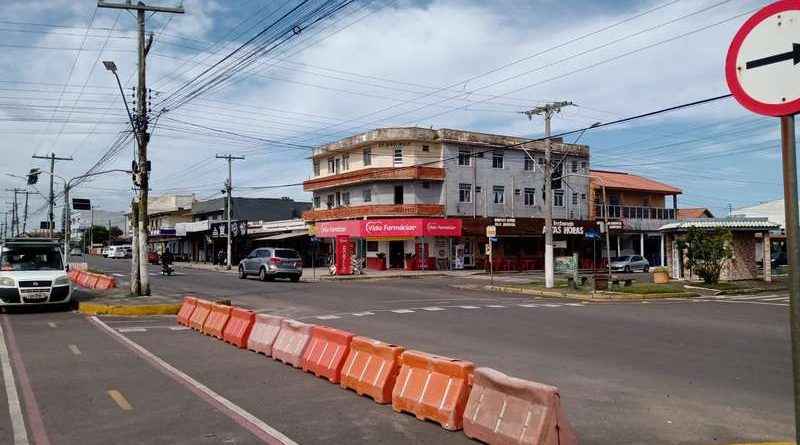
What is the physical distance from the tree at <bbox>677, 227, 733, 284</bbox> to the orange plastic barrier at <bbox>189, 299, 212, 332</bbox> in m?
23.9

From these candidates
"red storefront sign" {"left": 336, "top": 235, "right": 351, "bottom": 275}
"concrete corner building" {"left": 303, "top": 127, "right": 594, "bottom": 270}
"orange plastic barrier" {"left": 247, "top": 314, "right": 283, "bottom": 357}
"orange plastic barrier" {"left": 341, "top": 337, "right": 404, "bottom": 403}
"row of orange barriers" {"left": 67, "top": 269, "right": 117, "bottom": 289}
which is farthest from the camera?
"concrete corner building" {"left": 303, "top": 127, "right": 594, "bottom": 270}

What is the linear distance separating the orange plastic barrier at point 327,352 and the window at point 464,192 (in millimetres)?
41969

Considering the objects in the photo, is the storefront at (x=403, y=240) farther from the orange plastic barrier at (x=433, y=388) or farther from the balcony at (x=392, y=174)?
the orange plastic barrier at (x=433, y=388)

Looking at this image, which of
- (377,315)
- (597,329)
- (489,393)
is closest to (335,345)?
(489,393)

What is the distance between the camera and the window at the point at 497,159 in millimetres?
54000

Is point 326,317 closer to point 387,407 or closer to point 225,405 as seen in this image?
point 225,405

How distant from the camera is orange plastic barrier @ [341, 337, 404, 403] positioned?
7946 mm

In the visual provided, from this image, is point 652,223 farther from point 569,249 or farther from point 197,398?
point 197,398

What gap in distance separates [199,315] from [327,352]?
7070mm

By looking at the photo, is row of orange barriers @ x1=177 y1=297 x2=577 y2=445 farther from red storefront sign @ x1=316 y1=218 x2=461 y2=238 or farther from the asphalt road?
red storefront sign @ x1=316 y1=218 x2=461 y2=238

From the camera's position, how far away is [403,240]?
50.1m

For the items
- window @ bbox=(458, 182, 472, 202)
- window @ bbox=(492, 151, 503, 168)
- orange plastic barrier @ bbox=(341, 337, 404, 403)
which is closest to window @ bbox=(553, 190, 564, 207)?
window @ bbox=(492, 151, 503, 168)

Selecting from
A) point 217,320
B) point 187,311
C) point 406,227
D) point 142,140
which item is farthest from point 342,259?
point 217,320

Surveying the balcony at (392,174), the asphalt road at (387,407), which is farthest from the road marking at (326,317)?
the balcony at (392,174)
